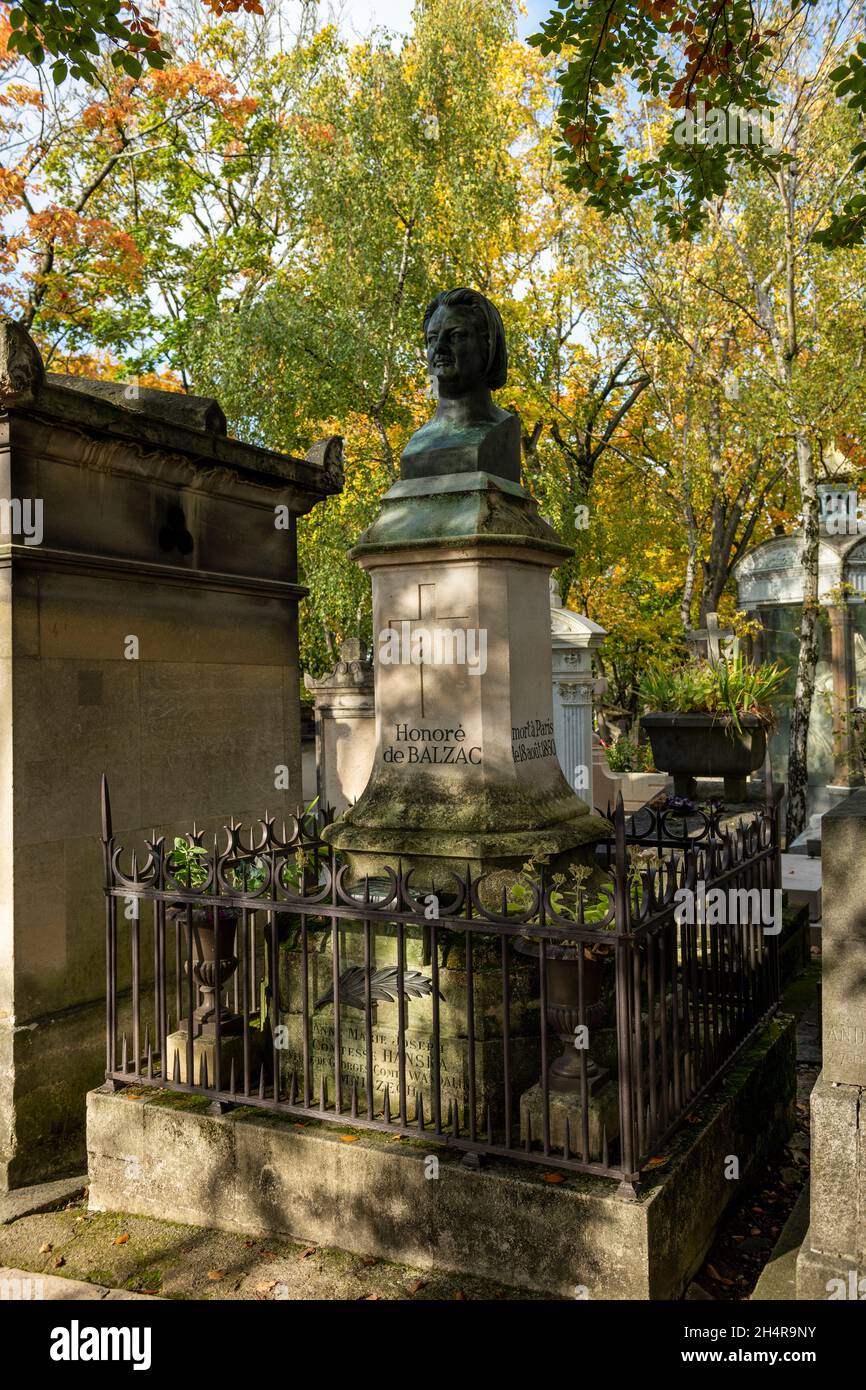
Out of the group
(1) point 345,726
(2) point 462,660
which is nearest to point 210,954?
(2) point 462,660

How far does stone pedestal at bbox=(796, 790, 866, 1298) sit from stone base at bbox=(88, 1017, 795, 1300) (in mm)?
559

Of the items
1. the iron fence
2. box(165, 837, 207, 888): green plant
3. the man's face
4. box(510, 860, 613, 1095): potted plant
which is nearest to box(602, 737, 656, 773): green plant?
the iron fence

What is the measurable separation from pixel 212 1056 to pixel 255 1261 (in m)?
0.95

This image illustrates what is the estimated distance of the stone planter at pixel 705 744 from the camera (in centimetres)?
1031

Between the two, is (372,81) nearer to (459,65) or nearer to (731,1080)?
(459,65)

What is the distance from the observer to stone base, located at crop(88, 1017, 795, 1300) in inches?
140

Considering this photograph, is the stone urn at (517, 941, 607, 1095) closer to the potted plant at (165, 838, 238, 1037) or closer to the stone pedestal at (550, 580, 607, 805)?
the potted plant at (165, 838, 238, 1037)

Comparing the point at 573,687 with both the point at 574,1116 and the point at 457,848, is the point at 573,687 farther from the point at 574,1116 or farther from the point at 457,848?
the point at 574,1116

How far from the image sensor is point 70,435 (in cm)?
534

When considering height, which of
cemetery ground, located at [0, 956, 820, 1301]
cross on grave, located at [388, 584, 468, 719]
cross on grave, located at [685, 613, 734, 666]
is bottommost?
A: cemetery ground, located at [0, 956, 820, 1301]

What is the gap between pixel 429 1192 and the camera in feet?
12.6

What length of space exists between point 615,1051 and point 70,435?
13.7 feet

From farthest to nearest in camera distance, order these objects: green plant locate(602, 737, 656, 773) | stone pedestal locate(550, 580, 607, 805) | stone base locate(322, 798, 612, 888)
→ 1. green plant locate(602, 737, 656, 773)
2. stone pedestal locate(550, 580, 607, 805)
3. stone base locate(322, 798, 612, 888)

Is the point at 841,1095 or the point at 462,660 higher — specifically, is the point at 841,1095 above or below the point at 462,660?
below
